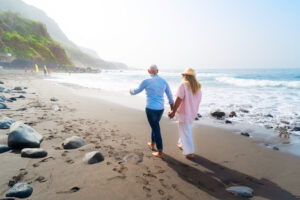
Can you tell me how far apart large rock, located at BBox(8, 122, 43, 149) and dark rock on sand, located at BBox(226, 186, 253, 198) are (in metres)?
3.89

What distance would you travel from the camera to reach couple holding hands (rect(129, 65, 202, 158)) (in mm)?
3668

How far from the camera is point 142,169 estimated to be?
3080mm

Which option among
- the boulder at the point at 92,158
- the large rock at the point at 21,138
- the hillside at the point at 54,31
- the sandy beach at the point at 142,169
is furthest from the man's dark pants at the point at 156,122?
the hillside at the point at 54,31

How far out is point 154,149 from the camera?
4.07 meters

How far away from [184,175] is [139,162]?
3.06 ft

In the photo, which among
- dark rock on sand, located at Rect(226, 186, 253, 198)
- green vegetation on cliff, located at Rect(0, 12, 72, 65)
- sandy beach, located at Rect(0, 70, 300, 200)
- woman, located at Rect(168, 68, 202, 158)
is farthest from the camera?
green vegetation on cliff, located at Rect(0, 12, 72, 65)

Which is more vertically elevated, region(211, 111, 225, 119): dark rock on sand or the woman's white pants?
the woman's white pants

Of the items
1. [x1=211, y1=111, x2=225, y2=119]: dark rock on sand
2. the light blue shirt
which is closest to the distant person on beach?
the light blue shirt

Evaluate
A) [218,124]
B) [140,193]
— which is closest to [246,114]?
[218,124]

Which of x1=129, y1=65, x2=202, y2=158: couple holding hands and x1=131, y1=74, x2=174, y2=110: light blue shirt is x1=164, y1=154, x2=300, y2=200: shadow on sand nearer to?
x1=129, y1=65, x2=202, y2=158: couple holding hands

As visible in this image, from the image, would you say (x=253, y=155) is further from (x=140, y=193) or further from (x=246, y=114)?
(x=246, y=114)

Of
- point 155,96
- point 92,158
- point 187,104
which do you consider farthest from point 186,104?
point 92,158

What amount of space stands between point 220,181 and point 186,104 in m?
1.67

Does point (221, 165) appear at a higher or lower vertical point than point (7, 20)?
lower
